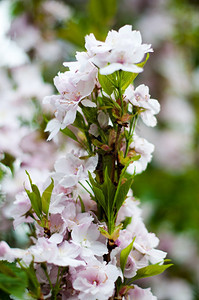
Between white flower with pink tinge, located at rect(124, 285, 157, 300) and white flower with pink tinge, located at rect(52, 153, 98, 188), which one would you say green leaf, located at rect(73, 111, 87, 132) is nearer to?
white flower with pink tinge, located at rect(52, 153, 98, 188)

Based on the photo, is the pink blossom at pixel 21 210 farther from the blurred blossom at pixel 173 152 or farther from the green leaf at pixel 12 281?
the blurred blossom at pixel 173 152

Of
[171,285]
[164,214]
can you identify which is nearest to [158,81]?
[164,214]

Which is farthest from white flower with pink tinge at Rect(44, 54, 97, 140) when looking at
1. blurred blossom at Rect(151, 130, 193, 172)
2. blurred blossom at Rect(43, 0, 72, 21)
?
blurred blossom at Rect(151, 130, 193, 172)

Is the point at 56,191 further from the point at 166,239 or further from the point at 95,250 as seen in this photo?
the point at 166,239

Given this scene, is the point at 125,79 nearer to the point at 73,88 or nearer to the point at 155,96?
the point at 73,88

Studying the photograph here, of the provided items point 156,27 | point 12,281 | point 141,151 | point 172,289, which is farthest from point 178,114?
point 12,281

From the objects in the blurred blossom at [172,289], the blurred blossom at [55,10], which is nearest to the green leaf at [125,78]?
the blurred blossom at [55,10]
